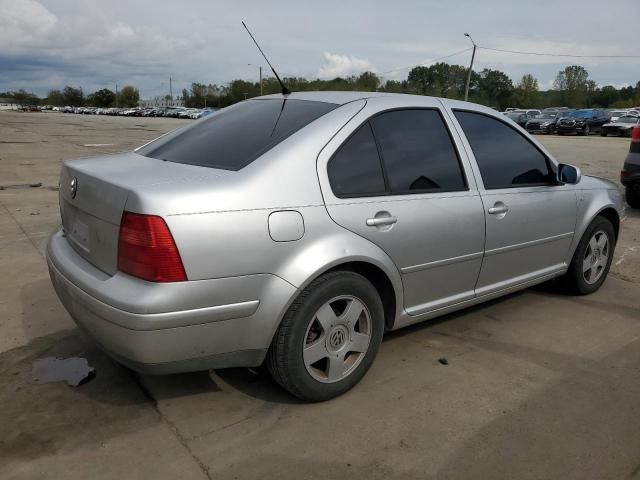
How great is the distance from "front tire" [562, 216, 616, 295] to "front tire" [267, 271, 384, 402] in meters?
2.26

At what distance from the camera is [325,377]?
9.31 ft

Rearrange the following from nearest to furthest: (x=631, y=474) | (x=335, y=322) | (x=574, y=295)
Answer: (x=631, y=474) → (x=335, y=322) → (x=574, y=295)

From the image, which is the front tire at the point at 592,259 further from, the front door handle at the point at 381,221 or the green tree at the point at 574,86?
the green tree at the point at 574,86

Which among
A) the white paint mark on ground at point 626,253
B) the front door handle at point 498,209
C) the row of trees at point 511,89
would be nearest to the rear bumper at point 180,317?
the front door handle at point 498,209

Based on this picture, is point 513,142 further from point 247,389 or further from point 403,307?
point 247,389

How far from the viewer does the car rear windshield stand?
2.80 metres

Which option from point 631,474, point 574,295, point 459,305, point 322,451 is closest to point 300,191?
point 322,451

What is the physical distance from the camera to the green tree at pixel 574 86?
282ft

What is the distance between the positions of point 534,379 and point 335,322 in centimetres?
129

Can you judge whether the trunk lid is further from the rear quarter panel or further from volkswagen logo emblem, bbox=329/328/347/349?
the rear quarter panel

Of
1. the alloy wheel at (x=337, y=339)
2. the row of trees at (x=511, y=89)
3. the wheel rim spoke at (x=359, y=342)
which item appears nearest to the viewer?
the alloy wheel at (x=337, y=339)

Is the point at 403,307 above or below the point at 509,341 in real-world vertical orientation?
above

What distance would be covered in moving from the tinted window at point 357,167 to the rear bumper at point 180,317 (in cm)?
63

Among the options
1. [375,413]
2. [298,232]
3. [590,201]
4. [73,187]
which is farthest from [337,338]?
[590,201]
